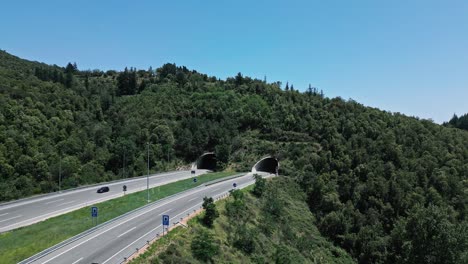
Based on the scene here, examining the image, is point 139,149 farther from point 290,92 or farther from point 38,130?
point 290,92

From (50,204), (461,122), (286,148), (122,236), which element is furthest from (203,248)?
(461,122)

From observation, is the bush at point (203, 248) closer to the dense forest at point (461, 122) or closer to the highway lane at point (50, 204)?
the highway lane at point (50, 204)

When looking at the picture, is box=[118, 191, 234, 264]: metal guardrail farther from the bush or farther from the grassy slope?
the bush

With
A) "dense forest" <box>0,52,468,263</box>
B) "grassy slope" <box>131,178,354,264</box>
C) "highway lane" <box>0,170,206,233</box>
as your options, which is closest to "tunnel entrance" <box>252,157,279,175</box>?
"dense forest" <box>0,52,468,263</box>

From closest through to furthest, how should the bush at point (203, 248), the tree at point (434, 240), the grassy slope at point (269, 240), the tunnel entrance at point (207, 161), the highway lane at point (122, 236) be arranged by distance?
the highway lane at point (122, 236) → the grassy slope at point (269, 240) → the bush at point (203, 248) → the tree at point (434, 240) → the tunnel entrance at point (207, 161)

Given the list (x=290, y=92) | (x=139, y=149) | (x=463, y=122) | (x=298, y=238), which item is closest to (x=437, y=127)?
(x=290, y=92)

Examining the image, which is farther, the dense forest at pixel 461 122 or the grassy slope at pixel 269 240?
the dense forest at pixel 461 122

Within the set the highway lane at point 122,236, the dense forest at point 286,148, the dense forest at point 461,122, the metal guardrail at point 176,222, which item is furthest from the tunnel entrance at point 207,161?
the dense forest at point 461,122
